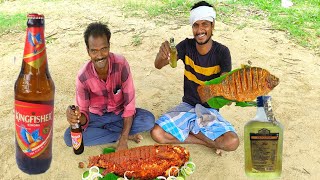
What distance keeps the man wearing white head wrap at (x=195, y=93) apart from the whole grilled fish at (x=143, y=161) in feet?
2.62

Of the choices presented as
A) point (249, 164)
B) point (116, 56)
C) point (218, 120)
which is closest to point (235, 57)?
point (218, 120)

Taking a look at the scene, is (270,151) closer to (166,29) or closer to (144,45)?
(144,45)

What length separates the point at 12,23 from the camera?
7.08 metres

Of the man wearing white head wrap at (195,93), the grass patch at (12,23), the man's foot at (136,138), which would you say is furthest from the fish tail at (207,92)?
the grass patch at (12,23)

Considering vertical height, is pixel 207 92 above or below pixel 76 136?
above

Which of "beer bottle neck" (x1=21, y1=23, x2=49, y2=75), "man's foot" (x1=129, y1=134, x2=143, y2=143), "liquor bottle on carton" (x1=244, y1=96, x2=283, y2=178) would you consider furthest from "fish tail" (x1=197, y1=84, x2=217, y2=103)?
"man's foot" (x1=129, y1=134, x2=143, y2=143)

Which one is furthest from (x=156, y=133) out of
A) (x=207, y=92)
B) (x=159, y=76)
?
(x=159, y=76)

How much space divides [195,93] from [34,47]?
72.6 inches

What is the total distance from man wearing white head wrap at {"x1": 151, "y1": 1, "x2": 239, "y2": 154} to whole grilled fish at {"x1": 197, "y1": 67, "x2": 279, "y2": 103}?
99 cm

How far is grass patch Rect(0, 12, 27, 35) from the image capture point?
686 centimetres

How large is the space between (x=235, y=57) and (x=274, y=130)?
339cm

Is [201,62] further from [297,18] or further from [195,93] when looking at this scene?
[297,18]

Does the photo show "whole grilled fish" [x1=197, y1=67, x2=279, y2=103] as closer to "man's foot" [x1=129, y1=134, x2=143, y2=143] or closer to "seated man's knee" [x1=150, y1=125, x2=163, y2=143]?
"seated man's knee" [x1=150, y1=125, x2=163, y2=143]

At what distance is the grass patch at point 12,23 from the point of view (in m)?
6.86
